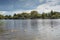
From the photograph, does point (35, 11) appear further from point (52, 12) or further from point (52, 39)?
point (52, 39)

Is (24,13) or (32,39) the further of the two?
(24,13)

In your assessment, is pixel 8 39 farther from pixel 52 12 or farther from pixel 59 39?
pixel 52 12

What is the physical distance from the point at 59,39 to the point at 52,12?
45245mm

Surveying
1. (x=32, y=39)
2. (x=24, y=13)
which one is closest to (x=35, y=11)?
(x=24, y=13)

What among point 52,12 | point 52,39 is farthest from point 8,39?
point 52,12

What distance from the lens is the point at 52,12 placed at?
54.2m

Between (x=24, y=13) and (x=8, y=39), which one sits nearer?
(x=8, y=39)

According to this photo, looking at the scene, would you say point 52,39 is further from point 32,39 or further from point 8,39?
point 8,39

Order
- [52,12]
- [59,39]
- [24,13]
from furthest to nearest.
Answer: [24,13], [52,12], [59,39]

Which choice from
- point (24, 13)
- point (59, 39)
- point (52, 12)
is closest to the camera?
point (59, 39)

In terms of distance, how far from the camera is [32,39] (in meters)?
9.79

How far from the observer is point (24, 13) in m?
59.5

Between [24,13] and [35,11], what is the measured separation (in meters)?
5.36

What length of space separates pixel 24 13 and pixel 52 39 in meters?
50.1
